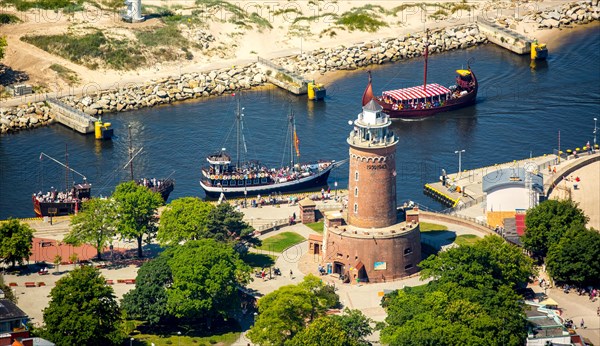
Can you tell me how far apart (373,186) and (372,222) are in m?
4.15

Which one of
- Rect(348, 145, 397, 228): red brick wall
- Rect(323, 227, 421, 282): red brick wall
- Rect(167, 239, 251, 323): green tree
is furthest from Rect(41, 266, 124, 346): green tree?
Rect(348, 145, 397, 228): red brick wall

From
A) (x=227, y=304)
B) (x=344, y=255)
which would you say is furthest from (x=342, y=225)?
(x=227, y=304)

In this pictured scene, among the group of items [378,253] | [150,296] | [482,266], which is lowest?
[150,296]

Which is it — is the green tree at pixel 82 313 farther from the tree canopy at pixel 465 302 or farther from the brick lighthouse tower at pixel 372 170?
the brick lighthouse tower at pixel 372 170

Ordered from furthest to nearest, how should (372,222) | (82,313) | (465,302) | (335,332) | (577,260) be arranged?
(372,222)
(577,260)
(465,302)
(82,313)
(335,332)

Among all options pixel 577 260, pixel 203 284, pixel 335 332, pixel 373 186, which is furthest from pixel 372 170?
pixel 335 332

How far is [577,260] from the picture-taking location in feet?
643

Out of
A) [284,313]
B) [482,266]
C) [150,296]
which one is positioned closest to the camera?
[284,313]

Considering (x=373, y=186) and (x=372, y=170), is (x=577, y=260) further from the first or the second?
(x=372, y=170)

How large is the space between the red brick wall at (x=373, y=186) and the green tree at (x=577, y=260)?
1842cm

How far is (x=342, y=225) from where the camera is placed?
19825 centimetres

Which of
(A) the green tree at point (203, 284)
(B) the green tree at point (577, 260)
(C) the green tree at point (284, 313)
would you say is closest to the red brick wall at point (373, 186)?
(C) the green tree at point (284, 313)

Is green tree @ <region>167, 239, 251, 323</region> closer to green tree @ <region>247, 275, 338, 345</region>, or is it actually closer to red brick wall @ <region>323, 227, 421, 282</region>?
green tree @ <region>247, 275, 338, 345</region>

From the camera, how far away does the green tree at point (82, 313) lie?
178 metres
